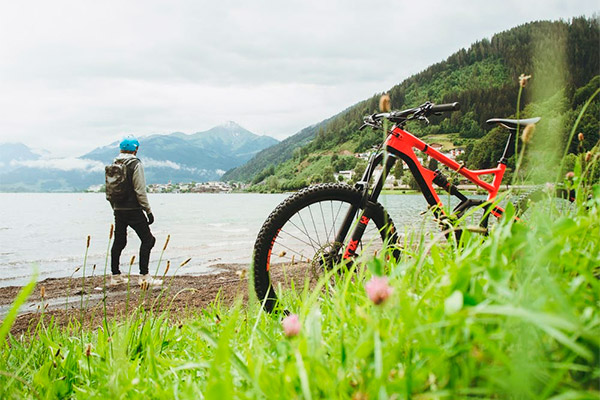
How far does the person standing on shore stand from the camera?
7574mm

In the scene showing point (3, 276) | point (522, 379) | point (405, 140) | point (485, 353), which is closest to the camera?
point (522, 379)

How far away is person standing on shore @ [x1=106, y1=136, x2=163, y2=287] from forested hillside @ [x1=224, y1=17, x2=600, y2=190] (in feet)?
13.3

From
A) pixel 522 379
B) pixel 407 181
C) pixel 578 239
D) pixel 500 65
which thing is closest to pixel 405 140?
pixel 407 181

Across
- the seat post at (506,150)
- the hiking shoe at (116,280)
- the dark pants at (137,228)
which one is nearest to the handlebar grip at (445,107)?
the seat post at (506,150)

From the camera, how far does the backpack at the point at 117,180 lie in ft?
24.7

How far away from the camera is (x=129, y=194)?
25.4ft

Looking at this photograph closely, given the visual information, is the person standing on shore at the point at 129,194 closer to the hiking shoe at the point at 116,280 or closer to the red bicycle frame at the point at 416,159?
the hiking shoe at the point at 116,280

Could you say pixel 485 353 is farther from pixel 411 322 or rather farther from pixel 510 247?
pixel 510 247

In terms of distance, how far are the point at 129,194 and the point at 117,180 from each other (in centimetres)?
35

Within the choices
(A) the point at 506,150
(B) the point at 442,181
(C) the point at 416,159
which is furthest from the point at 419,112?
(A) the point at 506,150

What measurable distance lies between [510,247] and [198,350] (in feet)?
5.82

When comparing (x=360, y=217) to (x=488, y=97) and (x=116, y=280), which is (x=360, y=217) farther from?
(x=488, y=97)

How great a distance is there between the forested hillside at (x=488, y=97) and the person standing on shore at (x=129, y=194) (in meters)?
4.04

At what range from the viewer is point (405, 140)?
3334 millimetres
